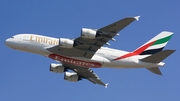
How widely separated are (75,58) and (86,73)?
25.4 feet

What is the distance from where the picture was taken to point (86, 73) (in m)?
51.7

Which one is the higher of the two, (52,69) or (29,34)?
(29,34)

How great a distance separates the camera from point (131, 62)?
1791 inches

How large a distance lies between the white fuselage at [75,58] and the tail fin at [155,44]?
92.4 inches

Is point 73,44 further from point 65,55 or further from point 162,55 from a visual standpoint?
point 162,55

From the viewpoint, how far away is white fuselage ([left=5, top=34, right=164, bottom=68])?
143 ft

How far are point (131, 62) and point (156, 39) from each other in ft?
26.1

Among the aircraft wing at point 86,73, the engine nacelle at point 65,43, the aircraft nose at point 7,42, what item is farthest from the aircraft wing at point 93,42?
the aircraft nose at point 7,42

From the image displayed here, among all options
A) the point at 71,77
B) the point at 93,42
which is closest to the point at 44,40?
the point at 93,42

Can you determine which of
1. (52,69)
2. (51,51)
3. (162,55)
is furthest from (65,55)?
(162,55)

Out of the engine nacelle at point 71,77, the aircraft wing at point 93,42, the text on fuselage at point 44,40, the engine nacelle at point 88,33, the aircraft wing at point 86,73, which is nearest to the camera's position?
the aircraft wing at point 93,42

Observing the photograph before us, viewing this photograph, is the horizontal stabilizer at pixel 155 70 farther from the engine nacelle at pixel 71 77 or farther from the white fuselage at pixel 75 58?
the engine nacelle at pixel 71 77

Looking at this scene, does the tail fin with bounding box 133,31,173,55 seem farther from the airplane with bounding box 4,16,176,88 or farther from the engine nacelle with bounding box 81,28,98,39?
the engine nacelle with bounding box 81,28,98,39

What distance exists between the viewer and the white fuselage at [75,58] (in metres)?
43.7
